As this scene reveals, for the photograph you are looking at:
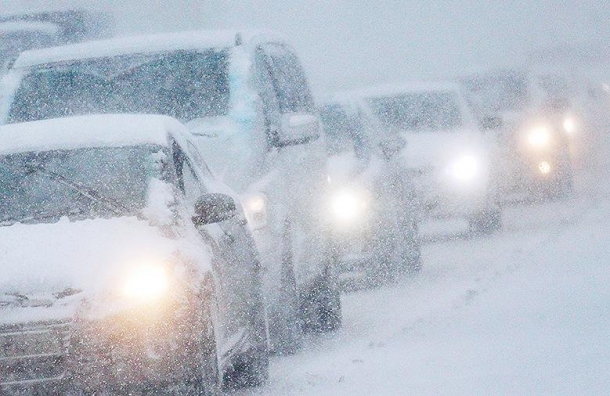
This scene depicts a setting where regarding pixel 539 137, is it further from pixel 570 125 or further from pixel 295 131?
pixel 295 131

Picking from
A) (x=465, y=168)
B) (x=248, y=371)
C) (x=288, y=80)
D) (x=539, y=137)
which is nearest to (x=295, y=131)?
(x=288, y=80)

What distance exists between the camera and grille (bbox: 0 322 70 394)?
5836mm

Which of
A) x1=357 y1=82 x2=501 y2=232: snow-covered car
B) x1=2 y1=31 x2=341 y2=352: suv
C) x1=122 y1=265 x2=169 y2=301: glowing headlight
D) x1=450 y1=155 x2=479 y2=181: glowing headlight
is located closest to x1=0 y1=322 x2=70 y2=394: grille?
x1=122 y1=265 x2=169 y2=301: glowing headlight

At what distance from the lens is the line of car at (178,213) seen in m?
5.93

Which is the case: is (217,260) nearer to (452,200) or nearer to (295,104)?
(295,104)

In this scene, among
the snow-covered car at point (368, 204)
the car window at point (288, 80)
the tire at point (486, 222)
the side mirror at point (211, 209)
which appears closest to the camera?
the side mirror at point (211, 209)

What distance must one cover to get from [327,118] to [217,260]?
6.52 meters

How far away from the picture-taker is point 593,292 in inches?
380

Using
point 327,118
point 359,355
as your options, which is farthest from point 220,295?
point 327,118

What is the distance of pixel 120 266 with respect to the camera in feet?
20.1

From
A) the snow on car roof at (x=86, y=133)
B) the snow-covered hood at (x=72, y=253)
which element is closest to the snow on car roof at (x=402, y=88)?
the snow on car roof at (x=86, y=133)

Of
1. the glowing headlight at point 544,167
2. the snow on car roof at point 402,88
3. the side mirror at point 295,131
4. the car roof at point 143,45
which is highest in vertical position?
the car roof at point 143,45

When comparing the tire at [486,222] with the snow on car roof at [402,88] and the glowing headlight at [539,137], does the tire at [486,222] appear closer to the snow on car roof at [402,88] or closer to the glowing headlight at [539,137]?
the snow on car roof at [402,88]

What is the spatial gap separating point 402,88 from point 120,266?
944 centimetres
